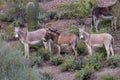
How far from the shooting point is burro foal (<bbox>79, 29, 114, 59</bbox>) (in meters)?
18.7

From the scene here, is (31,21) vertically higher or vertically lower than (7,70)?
lower

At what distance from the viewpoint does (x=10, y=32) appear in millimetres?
23000

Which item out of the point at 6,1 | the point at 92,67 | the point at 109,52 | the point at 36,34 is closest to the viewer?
the point at 92,67

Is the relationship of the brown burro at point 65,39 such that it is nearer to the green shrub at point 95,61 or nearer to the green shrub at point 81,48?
the green shrub at point 81,48

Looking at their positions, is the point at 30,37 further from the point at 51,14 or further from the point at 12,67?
the point at 12,67

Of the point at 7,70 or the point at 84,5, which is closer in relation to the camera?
the point at 7,70

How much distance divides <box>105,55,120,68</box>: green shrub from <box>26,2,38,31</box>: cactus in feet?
14.2

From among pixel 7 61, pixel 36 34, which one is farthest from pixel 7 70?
pixel 36 34

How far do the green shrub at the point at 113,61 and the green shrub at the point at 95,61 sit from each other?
0.23 metres

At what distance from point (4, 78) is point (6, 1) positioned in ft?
52.2

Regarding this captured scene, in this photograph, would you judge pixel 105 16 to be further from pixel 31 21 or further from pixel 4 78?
pixel 4 78

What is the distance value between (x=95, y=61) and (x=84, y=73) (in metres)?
1.10

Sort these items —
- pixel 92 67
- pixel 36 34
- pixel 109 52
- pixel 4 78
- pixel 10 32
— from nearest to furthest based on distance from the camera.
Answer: pixel 4 78
pixel 92 67
pixel 109 52
pixel 36 34
pixel 10 32

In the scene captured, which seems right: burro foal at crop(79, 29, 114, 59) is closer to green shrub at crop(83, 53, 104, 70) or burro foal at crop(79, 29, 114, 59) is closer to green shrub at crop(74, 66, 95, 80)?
green shrub at crop(83, 53, 104, 70)
